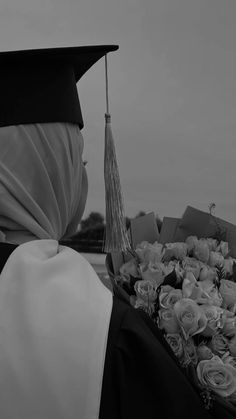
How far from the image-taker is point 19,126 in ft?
3.63

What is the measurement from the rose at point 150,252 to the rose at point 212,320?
10.3 inches

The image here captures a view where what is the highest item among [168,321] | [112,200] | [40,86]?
[40,86]

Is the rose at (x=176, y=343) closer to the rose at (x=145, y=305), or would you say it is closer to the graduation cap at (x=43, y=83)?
the rose at (x=145, y=305)

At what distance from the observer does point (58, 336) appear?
0.91 m

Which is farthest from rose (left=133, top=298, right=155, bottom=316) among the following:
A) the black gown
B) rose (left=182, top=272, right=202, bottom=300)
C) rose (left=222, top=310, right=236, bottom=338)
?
the black gown

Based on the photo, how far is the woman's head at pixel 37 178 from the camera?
106 cm

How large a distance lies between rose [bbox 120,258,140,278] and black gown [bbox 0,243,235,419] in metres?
0.58

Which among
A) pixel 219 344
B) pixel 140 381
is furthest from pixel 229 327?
pixel 140 381

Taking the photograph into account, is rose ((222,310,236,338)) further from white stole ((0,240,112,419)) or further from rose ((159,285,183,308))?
white stole ((0,240,112,419))

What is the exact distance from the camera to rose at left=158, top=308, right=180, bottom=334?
4.32 feet

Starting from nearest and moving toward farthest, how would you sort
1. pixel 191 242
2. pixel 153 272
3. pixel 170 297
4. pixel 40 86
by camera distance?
pixel 40 86
pixel 170 297
pixel 153 272
pixel 191 242

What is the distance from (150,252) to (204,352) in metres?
0.38

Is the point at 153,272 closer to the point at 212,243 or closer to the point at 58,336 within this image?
the point at 212,243

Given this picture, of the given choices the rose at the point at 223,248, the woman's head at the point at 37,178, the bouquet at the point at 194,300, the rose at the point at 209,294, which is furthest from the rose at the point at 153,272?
the woman's head at the point at 37,178
